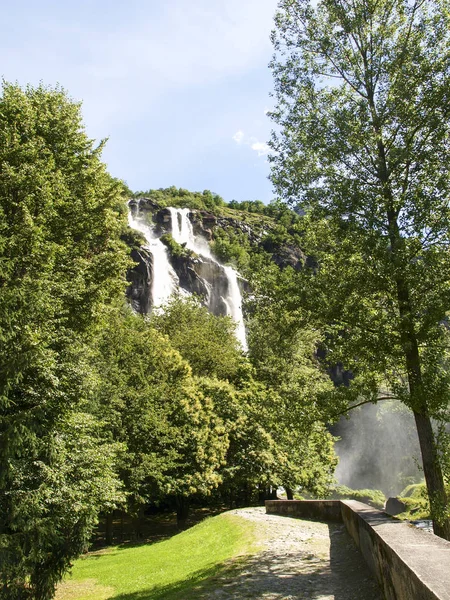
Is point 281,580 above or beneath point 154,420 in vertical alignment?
beneath

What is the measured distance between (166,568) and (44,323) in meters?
7.74

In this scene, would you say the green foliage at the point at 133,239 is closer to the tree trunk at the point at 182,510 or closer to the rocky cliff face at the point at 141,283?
the rocky cliff face at the point at 141,283

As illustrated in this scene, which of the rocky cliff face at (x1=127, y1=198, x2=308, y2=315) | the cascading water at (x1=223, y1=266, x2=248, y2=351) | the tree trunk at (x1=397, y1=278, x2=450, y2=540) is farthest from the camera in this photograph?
the rocky cliff face at (x1=127, y1=198, x2=308, y2=315)

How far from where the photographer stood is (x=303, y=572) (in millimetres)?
9555

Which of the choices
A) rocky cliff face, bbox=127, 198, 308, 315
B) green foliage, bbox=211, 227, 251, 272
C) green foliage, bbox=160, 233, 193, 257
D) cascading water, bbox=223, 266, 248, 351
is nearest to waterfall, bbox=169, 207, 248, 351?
cascading water, bbox=223, 266, 248, 351

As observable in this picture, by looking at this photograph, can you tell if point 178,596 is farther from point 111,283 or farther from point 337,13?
point 337,13

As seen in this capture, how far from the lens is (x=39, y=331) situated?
11.9 meters

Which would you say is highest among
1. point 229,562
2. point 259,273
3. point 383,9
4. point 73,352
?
point 383,9

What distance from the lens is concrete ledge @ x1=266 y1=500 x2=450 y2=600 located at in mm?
4562

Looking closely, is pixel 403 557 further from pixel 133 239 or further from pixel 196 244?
pixel 196 244

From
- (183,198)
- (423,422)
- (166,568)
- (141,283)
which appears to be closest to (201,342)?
(166,568)

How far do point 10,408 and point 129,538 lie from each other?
1725 centimetres

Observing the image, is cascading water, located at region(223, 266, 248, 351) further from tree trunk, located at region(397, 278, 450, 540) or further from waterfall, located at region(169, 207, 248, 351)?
tree trunk, located at region(397, 278, 450, 540)

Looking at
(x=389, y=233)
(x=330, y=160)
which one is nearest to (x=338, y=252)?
(x=389, y=233)
